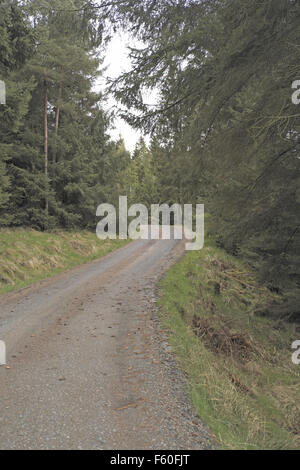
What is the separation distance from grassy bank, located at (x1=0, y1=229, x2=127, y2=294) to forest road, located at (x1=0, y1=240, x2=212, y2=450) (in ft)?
8.36

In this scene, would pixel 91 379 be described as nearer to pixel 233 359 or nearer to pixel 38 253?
pixel 233 359

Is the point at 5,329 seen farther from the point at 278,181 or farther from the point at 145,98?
the point at 278,181

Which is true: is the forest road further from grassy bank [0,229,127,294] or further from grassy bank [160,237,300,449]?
grassy bank [0,229,127,294]

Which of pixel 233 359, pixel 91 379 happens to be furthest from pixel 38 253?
pixel 91 379

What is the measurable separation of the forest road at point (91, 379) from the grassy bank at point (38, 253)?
2.55 meters

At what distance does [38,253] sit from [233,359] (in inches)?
406

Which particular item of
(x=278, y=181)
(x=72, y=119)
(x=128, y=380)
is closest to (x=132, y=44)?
(x=278, y=181)

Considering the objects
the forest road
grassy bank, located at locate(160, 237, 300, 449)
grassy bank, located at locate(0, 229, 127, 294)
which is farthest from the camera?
grassy bank, located at locate(0, 229, 127, 294)

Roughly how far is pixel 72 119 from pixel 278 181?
1949 cm

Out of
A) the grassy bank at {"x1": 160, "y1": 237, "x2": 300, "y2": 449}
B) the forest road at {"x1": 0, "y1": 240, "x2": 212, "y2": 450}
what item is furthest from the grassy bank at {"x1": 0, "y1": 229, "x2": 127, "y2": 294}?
the grassy bank at {"x1": 160, "y1": 237, "x2": 300, "y2": 449}

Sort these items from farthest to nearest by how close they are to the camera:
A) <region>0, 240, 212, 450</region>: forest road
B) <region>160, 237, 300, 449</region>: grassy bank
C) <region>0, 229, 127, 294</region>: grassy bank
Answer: <region>0, 229, 127, 294</region>: grassy bank → <region>160, 237, 300, 449</region>: grassy bank → <region>0, 240, 212, 450</region>: forest road

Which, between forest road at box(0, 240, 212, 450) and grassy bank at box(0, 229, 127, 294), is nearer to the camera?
forest road at box(0, 240, 212, 450)

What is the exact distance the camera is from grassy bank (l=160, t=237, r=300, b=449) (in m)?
3.41
